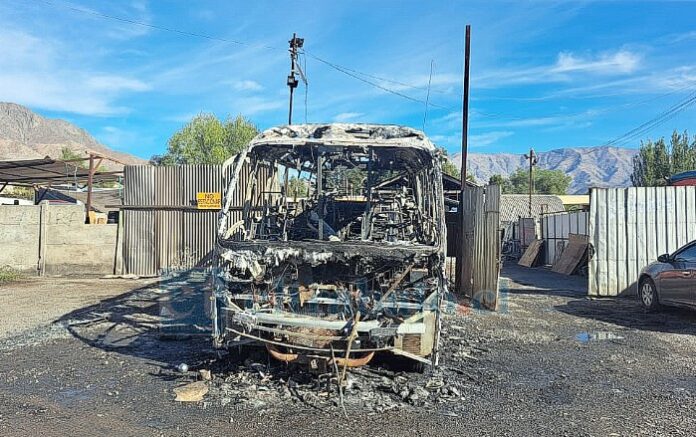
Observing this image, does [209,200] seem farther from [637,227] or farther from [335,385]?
[637,227]

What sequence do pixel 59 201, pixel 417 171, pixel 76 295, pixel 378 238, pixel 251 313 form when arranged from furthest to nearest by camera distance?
1. pixel 59 201
2. pixel 76 295
3. pixel 417 171
4. pixel 378 238
5. pixel 251 313

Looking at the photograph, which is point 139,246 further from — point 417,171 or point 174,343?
point 417,171

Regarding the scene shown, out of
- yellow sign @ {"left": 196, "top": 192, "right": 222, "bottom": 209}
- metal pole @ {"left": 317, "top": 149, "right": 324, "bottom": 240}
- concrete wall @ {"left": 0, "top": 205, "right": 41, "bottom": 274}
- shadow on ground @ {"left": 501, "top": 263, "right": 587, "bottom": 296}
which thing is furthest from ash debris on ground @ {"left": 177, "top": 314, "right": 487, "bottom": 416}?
concrete wall @ {"left": 0, "top": 205, "right": 41, "bottom": 274}

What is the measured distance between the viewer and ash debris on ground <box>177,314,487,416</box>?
4.50 meters

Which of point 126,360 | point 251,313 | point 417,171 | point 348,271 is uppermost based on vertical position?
point 417,171

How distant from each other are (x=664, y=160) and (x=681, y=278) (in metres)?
41.7

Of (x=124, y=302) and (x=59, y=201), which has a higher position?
(x=59, y=201)

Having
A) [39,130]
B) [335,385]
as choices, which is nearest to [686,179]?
[335,385]

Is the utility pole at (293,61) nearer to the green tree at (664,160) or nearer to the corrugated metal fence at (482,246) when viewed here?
the corrugated metal fence at (482,246)

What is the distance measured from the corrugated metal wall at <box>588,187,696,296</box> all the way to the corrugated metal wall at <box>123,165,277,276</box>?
8999mm

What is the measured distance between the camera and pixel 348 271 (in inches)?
206

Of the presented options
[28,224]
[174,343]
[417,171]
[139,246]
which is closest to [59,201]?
[28,224]

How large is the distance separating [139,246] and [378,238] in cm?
919

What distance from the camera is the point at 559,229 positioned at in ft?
62.9
